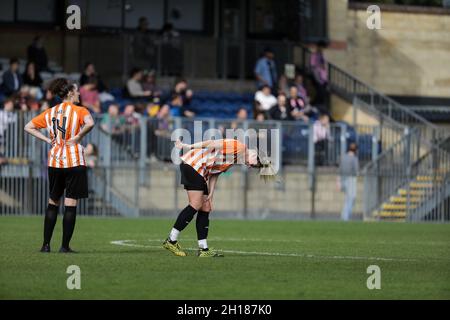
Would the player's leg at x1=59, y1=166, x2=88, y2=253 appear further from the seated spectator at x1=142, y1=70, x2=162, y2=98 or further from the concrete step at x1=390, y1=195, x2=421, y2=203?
the concrete step at x1=390, y1=195, x2=421, y2=203

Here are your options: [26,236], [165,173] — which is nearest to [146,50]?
[165,173]

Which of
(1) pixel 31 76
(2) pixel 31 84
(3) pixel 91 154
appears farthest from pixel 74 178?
(2) pixel 31 84

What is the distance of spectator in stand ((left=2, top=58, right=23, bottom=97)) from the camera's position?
32250 mm

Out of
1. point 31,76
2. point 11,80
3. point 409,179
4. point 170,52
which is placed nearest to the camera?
point 11,80

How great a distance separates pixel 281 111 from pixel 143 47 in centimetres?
509

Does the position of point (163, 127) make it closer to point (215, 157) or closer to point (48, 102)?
point (48, 102)

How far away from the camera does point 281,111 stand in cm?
3350

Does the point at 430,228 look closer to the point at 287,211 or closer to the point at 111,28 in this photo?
the point at 287,211

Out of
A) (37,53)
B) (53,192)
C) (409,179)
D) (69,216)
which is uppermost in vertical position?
(37,53)

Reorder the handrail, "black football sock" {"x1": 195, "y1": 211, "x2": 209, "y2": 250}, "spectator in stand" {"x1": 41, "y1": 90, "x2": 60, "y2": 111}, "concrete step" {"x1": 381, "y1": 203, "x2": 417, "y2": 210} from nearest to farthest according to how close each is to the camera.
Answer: "black football sock" {"x1": 195, "y1": 211, "x2": 209, "y2": 250} < "spectator in stand" {"x1": 41, "y1": 90, "x2": 60, "y2": 111} < "concrete step" {"x1": 381, "y1": 203, "x2": 417, "y2": 210} < the handrail

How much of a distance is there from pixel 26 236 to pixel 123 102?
1384 centimetres

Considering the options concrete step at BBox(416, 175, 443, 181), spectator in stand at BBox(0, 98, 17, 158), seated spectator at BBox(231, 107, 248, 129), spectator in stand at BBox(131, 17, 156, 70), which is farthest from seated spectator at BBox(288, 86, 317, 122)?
spectator in stand at BBox(0, 98, 17, 158)

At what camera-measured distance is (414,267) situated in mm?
15781

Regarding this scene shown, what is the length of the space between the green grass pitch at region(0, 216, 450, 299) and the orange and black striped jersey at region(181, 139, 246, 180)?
1.20 m
